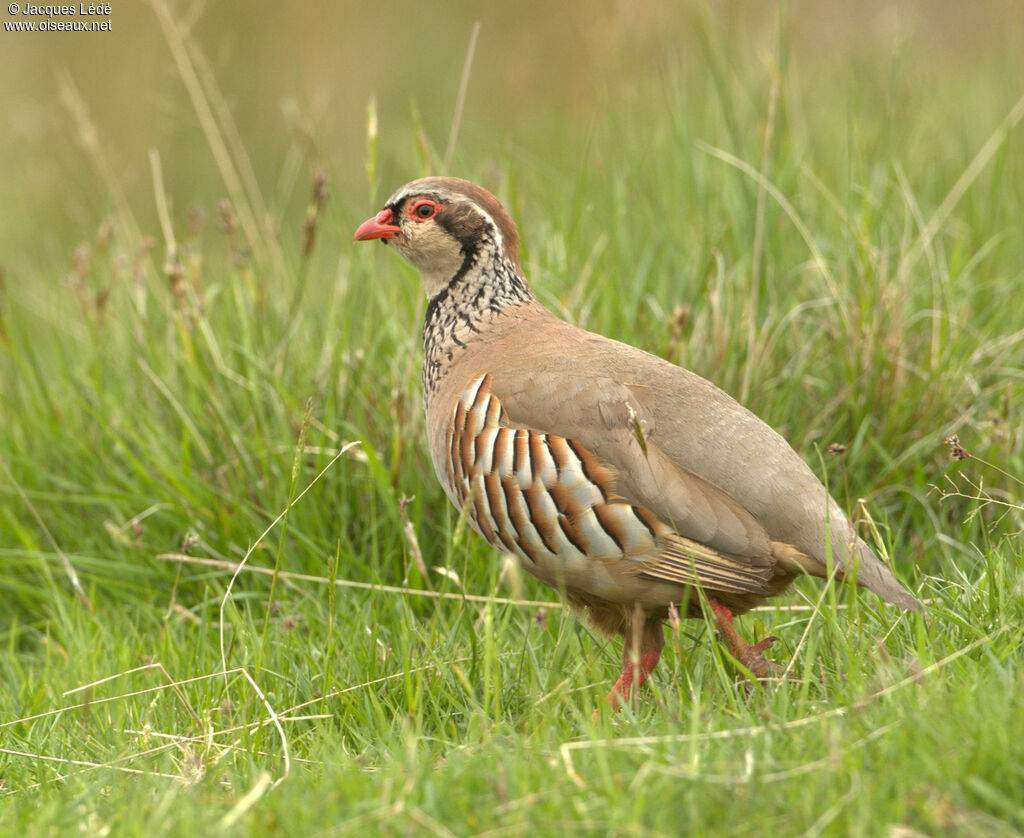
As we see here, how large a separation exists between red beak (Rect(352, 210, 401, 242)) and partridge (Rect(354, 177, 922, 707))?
70 centimetres

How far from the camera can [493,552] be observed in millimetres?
4316

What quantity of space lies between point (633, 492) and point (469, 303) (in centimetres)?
111

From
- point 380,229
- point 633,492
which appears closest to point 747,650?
point 633,492

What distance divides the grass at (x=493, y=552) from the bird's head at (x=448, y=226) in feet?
0.42

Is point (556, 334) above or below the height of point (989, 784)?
above

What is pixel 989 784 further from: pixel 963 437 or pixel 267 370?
pixel 267 370

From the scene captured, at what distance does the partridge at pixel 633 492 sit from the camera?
3281 mm

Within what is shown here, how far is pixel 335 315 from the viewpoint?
4.93 m

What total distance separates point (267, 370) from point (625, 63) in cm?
394

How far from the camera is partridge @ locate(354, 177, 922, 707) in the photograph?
328cm

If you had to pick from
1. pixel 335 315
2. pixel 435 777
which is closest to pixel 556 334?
pixel 335 315

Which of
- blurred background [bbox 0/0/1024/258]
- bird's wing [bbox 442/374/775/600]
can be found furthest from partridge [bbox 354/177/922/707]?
blurred background [bbox 0/0/1024/258]

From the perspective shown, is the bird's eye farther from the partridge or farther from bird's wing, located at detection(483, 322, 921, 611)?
bird's wing, located at detection(483, 322, 921, 611)

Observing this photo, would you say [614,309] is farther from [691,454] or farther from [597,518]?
[597,518]
